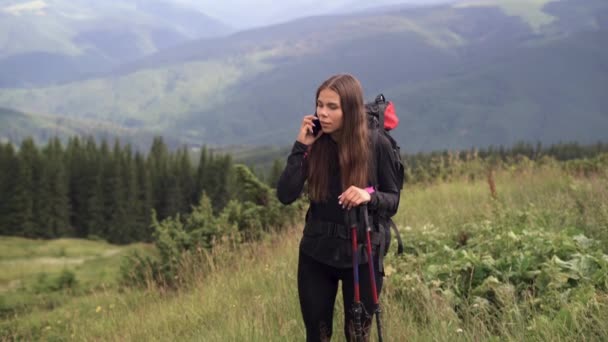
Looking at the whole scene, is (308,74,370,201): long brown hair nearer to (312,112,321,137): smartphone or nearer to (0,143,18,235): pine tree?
(312,112,321,137): smartphone

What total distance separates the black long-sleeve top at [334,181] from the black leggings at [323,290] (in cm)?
35

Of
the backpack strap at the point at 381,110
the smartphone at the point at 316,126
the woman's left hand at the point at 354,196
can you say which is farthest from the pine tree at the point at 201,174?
the woman's left hand at the point at 354,196

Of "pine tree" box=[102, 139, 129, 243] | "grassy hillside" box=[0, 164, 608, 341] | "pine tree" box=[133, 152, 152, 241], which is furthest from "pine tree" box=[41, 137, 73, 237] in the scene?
"grassy hillside" box=[0, 164, 608, 341]

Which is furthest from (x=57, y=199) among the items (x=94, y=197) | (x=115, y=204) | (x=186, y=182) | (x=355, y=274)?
(x=355, y=274)

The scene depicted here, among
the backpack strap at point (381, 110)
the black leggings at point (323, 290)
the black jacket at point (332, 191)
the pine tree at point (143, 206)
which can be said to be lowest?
the pine tree at point (143, 206)

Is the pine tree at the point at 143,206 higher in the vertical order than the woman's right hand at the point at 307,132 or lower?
lower

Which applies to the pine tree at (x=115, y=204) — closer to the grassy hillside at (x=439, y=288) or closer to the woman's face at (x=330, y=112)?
the grassy hillside at (x=439, y=288)

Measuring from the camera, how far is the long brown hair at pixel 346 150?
3688 millimetres

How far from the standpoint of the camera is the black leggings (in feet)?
12.7

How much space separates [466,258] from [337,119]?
8.86ft

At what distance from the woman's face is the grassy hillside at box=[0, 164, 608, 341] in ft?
5.42

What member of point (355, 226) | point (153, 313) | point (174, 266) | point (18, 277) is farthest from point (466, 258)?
point (18, 277)

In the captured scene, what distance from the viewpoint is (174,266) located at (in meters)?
9.38

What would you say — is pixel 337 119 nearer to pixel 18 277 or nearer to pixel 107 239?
pixel 18 277
